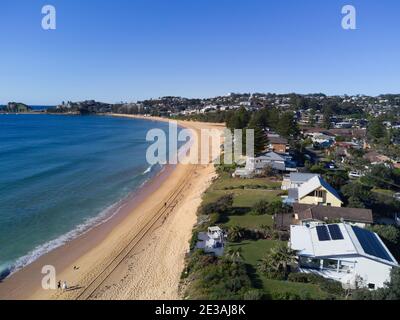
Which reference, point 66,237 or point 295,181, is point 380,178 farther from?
point 66,237

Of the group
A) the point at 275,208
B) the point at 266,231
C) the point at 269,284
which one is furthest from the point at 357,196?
the point at 269,284

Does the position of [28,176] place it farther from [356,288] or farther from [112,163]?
[356,288]

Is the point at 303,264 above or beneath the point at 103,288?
above

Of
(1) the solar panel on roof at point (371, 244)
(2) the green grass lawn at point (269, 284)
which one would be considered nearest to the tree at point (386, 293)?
(2) the green grass lawn at point (269, 284)

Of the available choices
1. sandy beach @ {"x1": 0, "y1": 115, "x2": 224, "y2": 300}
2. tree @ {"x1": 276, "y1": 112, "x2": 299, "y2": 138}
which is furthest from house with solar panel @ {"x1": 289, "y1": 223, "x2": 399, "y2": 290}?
tree @ {"x1": 276, "y1": 112, "x2": 299, "y2": 138}

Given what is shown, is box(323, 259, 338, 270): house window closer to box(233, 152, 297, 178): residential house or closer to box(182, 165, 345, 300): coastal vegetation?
box(182, 165, 345, 300): coastal vegetation

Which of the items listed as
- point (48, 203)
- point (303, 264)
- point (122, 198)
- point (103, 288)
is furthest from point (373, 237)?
point (48, 203)
